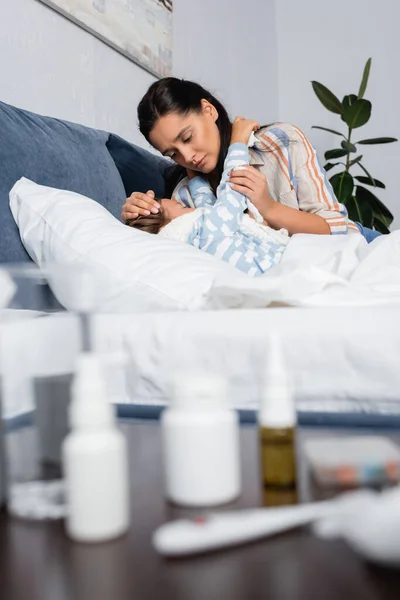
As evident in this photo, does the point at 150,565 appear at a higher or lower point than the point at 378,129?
lower

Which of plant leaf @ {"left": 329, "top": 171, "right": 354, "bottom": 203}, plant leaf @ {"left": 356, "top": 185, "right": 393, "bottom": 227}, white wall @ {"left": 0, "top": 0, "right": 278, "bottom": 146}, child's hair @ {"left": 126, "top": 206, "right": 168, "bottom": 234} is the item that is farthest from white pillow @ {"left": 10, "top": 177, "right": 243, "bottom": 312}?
plant leaf @ {"left": 356, "top": 185, "right": 393, "bottom": 227}

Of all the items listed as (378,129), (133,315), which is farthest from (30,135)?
(378,129)

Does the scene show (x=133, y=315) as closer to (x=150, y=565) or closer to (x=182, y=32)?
(x=150, y=565)

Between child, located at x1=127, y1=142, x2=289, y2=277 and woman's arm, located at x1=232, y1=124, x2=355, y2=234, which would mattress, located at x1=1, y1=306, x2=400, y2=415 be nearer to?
child, located at x1=127, y1=142, x2=289, y2=277

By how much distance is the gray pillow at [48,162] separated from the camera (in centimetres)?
122

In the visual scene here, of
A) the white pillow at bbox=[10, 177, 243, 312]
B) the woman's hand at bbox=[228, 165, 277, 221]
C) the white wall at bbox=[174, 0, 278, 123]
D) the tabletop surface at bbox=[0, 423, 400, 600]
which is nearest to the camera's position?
the tabletop surface at bbox=[0, 423, 400, 600]

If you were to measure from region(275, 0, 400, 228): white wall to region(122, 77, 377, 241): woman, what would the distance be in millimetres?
2153

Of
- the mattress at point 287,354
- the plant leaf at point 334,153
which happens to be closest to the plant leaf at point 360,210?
the plant leaf at point 334,153

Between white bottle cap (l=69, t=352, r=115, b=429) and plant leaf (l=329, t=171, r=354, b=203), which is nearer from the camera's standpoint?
white bottle cap (l=69, t=352, r=115, b=429)

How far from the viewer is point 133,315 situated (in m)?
0.95

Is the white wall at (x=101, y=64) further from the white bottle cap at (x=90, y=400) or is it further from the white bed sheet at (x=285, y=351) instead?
the white bottle cap at (x=90, y=400)

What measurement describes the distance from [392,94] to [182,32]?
155 centimetres

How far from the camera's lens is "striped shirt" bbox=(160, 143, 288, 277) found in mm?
1297

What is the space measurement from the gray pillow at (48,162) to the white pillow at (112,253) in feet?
0.09
